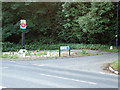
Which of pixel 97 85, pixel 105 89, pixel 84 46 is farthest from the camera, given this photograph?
pixel 84 46

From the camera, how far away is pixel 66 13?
113 feet

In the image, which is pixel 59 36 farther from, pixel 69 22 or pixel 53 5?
pixel 53 5

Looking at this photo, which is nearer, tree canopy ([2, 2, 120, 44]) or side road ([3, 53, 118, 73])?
side road ([3, 53, 118, 73])

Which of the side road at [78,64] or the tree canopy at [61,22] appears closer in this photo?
the side road at [78,64]

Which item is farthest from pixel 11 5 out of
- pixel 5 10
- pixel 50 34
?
pixel 50 34

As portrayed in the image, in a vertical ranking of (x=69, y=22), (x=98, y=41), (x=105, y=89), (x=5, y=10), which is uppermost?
(x=5, y=10)

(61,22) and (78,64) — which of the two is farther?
(61,22)

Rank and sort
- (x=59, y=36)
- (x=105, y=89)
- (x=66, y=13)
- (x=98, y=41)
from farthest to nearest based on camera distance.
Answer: (x=59, y=36), (x=66, y=13), (x=98, y=41), (x=105, y=89)

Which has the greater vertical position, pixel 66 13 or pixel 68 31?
pixel 66 13

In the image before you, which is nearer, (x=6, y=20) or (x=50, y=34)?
(x=6, y=20)

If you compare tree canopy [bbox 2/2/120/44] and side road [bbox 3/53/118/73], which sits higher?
tree canopy [bbox 2/2/120/44]

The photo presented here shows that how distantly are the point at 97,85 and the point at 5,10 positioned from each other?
31.7 metres

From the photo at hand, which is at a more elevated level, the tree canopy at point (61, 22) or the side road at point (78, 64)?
the tree canopy at point (61, 22)

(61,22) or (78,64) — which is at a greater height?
(61,22)
